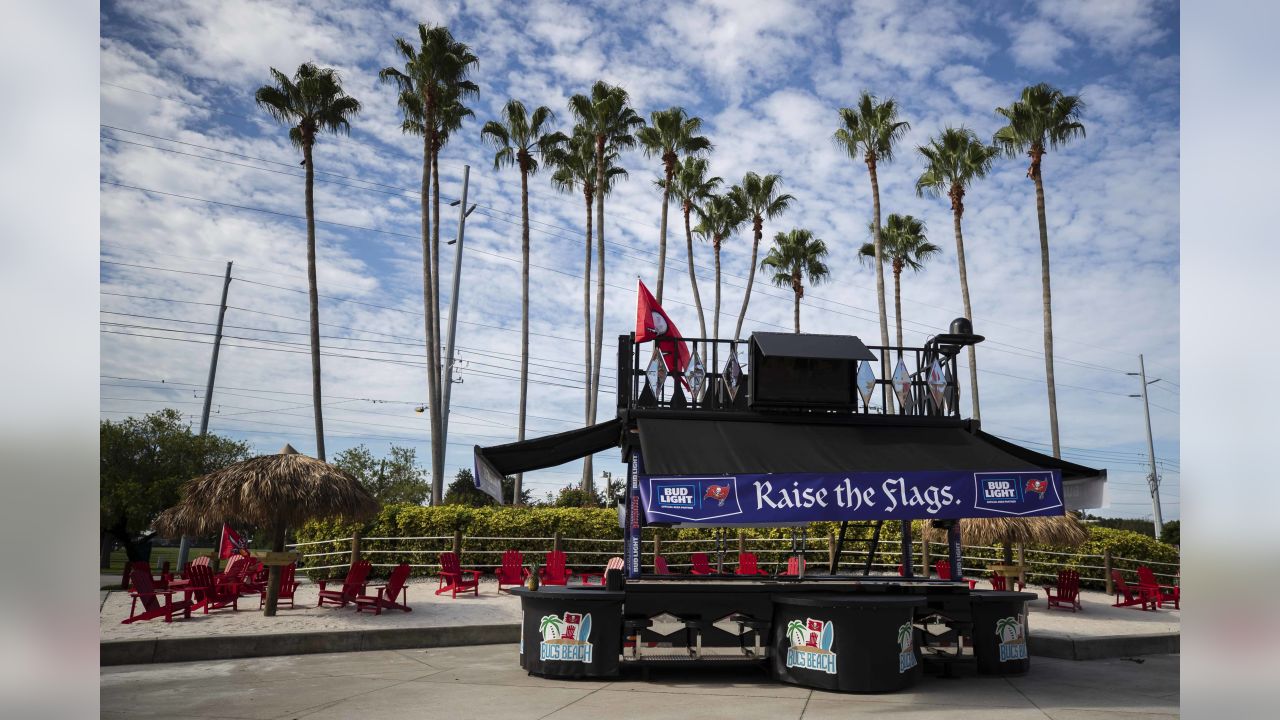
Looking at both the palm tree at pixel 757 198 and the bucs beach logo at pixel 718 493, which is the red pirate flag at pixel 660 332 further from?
the palm tree at pixel 757 198

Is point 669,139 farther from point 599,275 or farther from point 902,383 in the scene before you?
point 902,383

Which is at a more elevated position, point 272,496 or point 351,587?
point 272,496

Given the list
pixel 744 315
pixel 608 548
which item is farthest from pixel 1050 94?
pixel 608 548

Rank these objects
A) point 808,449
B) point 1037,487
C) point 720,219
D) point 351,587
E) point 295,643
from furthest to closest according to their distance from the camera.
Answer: point 720,219 → point 351,587 → point 295,643 → point 808,449 → point 1037,487

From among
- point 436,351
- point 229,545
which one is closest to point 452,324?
point 436,351

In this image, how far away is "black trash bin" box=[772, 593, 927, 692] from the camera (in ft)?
26.5

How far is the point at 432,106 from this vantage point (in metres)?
28.6

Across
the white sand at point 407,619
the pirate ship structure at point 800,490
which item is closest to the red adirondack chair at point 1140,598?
the white sand at point 407,619

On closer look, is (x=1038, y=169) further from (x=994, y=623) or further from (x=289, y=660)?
(x=289, y=660)

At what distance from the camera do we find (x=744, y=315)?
148ft

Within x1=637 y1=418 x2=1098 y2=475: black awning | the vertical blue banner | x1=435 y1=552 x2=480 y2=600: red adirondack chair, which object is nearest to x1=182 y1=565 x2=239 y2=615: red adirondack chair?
x1=435 y1=552 x2=480 y2=600: red adirondack chair

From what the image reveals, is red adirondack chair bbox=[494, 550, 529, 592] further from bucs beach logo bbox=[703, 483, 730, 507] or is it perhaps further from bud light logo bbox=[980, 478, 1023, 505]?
bud light logo bbox=[980, 478, 1023, 505]

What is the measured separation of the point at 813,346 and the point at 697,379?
1.51 metres

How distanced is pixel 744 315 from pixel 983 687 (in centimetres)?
3723
